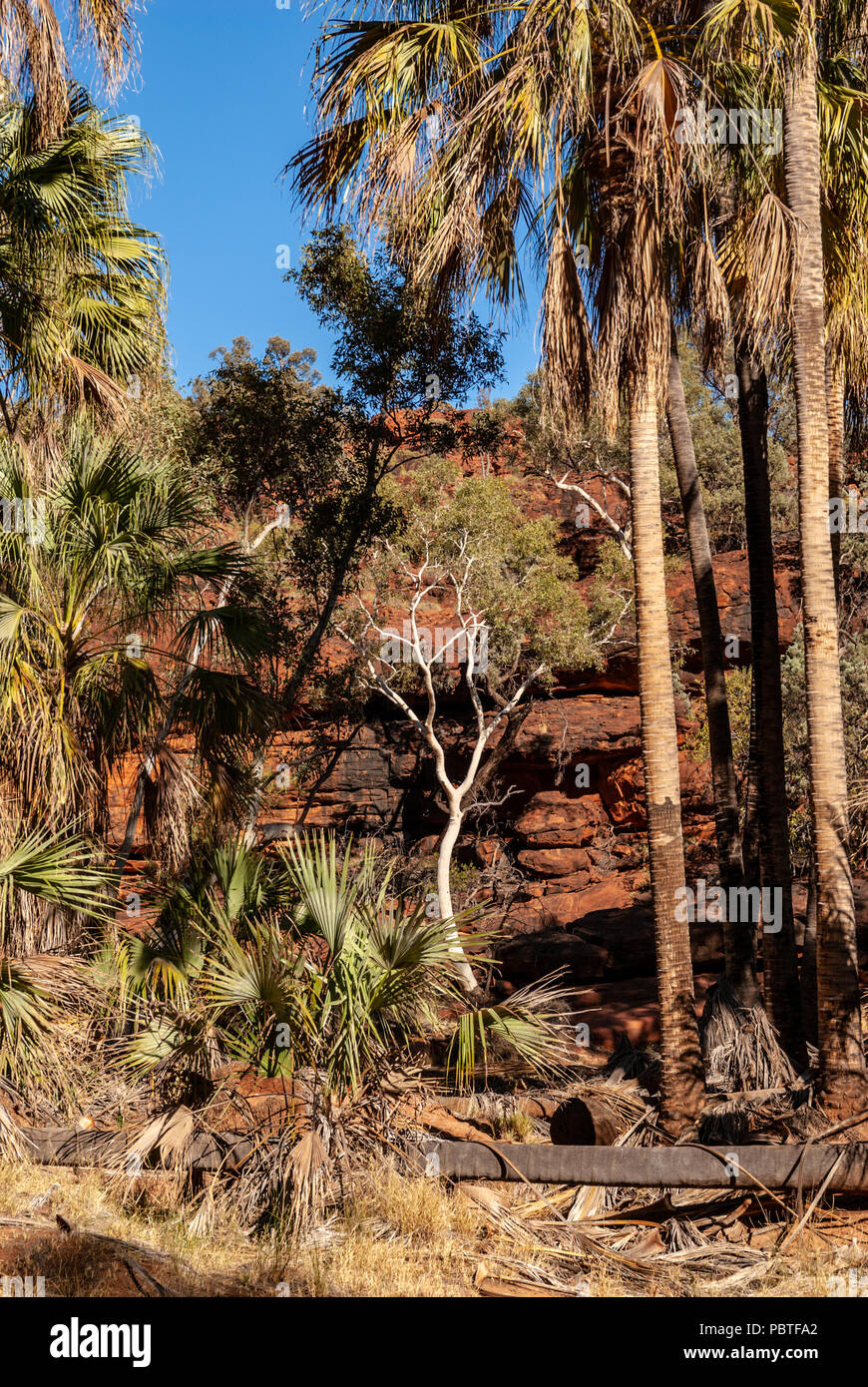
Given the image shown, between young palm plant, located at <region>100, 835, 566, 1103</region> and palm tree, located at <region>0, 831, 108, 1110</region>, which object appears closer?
young palm plant, located at <region>100, 835, 566, 1103</region>

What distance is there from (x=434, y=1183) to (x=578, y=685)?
19.8m

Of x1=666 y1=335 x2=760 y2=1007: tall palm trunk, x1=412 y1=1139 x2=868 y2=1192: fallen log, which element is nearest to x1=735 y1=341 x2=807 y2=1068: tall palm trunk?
x1=666 y1=335 x2=760 y2=1007: tall palm trunk

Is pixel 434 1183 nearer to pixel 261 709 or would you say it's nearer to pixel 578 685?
pixel 261 709

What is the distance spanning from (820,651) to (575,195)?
4574 mm

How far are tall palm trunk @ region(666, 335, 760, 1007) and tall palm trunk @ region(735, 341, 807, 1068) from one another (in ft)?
1.69

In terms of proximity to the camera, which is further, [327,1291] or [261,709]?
[261,709]

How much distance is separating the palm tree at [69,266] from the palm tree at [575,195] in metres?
2.64

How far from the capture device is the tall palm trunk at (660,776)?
Result: 842cm

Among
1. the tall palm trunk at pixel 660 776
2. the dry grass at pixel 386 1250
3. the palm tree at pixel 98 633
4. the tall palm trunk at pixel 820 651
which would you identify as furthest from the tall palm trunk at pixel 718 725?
the palm tree at pixel 98 633

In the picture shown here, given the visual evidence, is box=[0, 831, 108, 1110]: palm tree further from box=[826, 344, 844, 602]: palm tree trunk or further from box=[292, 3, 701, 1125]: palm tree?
box=[826, 344, 844, 602]: palm tree trunk

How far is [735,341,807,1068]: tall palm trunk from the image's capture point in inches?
395

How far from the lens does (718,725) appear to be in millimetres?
11164
